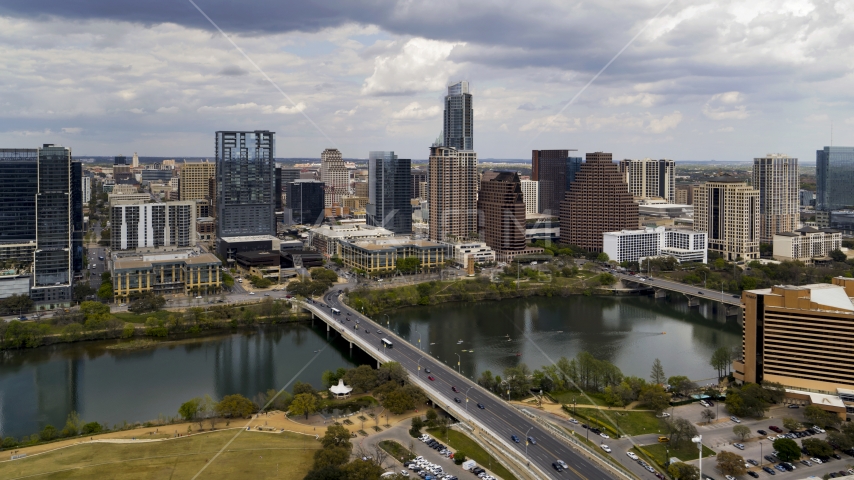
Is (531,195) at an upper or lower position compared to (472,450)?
upper

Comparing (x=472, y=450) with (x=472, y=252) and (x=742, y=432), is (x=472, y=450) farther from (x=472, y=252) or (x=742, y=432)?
(x=472, y=252)

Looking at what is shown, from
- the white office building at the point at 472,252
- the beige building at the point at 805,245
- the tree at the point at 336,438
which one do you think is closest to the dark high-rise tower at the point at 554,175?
the white office building at the point at 472,252

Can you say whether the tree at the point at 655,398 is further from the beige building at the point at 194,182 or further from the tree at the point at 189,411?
the beige building at the point at 194,182

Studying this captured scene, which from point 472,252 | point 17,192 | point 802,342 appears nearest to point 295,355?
point 802,342

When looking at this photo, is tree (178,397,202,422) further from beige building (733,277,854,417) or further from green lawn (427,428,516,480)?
beige building (733,277,854,417)

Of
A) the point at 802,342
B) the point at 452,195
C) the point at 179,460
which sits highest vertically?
the point at 452,195

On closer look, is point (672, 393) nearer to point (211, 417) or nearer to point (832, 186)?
point (211, 417)

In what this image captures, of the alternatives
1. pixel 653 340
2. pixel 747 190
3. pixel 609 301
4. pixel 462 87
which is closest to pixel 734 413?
pixel 653 340
